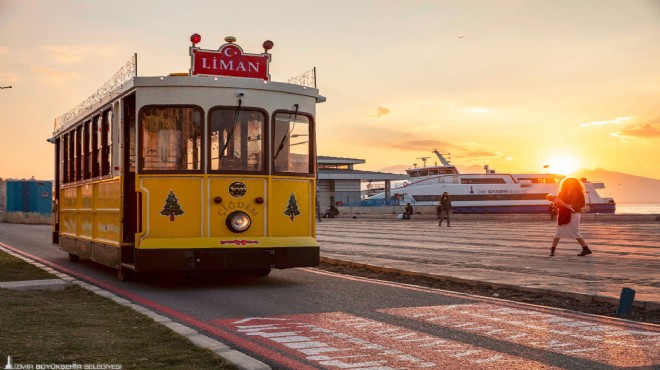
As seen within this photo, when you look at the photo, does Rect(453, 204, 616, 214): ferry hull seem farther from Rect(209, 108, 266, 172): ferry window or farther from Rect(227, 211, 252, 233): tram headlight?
Rect(227, 211, 252, 233): tram headlight

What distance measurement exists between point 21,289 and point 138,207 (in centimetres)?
204

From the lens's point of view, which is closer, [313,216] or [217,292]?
[217,292]

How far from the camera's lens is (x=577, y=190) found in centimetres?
1605

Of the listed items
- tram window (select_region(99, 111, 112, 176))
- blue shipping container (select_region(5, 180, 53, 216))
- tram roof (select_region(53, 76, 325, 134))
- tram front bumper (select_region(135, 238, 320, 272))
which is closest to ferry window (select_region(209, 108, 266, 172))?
tram roof (select_region(53, 76, 325, 134))

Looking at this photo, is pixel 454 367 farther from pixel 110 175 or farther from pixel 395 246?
pixel 395 246

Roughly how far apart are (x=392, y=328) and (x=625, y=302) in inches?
111

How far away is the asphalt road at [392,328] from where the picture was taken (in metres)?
6.34

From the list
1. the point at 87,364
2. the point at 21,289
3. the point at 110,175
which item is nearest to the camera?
the point at 87,364

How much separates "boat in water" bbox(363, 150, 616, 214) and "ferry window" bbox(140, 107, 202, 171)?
66367 millimetres

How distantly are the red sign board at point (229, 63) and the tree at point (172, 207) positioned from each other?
2225mm

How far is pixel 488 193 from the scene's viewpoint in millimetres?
79625

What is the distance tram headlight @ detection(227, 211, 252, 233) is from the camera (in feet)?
38.1

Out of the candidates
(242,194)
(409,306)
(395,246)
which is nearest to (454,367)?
(409,306)

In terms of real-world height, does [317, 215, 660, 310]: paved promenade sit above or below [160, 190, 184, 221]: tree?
below
